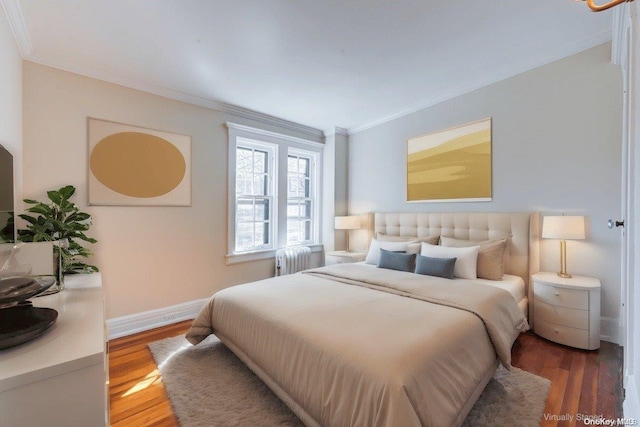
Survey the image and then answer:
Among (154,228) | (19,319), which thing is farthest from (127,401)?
(154,228)

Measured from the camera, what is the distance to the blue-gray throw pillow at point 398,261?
2.85 meters

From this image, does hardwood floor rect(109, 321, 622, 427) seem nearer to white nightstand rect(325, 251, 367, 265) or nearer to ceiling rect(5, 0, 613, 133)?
white nightstand rect(325, 251, 367, 265)

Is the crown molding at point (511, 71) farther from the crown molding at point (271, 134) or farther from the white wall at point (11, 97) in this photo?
the white wall at point (11, 97)

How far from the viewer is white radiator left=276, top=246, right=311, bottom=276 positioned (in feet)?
12.8

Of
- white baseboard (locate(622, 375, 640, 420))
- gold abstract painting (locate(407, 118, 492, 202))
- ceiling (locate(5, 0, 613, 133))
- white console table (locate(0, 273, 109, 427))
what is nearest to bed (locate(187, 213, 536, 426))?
white baseboard (locate(622, 375, 640, 420))

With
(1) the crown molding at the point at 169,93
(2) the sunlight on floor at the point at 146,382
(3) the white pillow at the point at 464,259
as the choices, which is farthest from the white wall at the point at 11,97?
(3) the white pillow at the point at 464,259

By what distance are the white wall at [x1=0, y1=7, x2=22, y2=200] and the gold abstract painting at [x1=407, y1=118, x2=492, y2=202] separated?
3.90 metres

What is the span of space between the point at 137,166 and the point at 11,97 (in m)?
1.00

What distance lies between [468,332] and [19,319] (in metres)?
2.05

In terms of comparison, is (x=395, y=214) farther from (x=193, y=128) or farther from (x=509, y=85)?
(x=193, y=128)

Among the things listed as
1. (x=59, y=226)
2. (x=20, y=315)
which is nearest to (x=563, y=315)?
(x=20, y=315)

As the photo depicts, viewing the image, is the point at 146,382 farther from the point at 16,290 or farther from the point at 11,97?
the point at 11,97

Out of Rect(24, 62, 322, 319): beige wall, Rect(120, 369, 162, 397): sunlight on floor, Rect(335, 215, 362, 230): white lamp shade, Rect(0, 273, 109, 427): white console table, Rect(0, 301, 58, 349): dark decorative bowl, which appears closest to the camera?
Rect(0, 273, 109, 427): white console table

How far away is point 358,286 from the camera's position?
90.0 inches
